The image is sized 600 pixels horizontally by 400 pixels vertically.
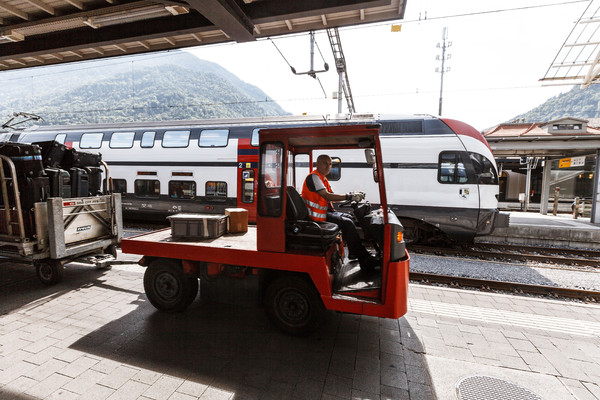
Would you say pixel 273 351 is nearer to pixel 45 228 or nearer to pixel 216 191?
pixel 45 228

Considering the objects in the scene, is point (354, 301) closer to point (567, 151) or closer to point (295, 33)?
point (295, 33)

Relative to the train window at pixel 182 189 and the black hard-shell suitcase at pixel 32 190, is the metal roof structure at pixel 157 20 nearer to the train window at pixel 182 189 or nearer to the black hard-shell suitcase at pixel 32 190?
the black hard-shell suitcase at pixel 32 190

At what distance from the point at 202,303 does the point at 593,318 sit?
6418 mm

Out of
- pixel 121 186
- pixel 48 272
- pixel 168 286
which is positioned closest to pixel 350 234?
pixel 168 286

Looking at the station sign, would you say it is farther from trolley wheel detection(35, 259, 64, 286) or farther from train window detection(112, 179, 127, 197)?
train window detection(112, 179, 127, 197)

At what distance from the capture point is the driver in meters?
4.08

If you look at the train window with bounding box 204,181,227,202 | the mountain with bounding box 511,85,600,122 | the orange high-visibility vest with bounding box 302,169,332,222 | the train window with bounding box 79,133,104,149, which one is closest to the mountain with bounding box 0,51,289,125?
the train window with bounding box 79,133,104,149

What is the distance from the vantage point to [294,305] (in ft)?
13.1

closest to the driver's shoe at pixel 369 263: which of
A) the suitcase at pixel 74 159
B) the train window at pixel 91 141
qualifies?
the suitcase at pixel 74 159

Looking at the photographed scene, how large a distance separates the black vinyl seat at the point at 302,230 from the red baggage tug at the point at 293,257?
0.04 feet

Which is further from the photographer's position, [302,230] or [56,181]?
[56,181]

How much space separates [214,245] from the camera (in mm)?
4176

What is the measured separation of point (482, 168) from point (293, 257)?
7.22 metres

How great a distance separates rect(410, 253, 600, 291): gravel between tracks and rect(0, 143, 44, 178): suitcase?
784cm
